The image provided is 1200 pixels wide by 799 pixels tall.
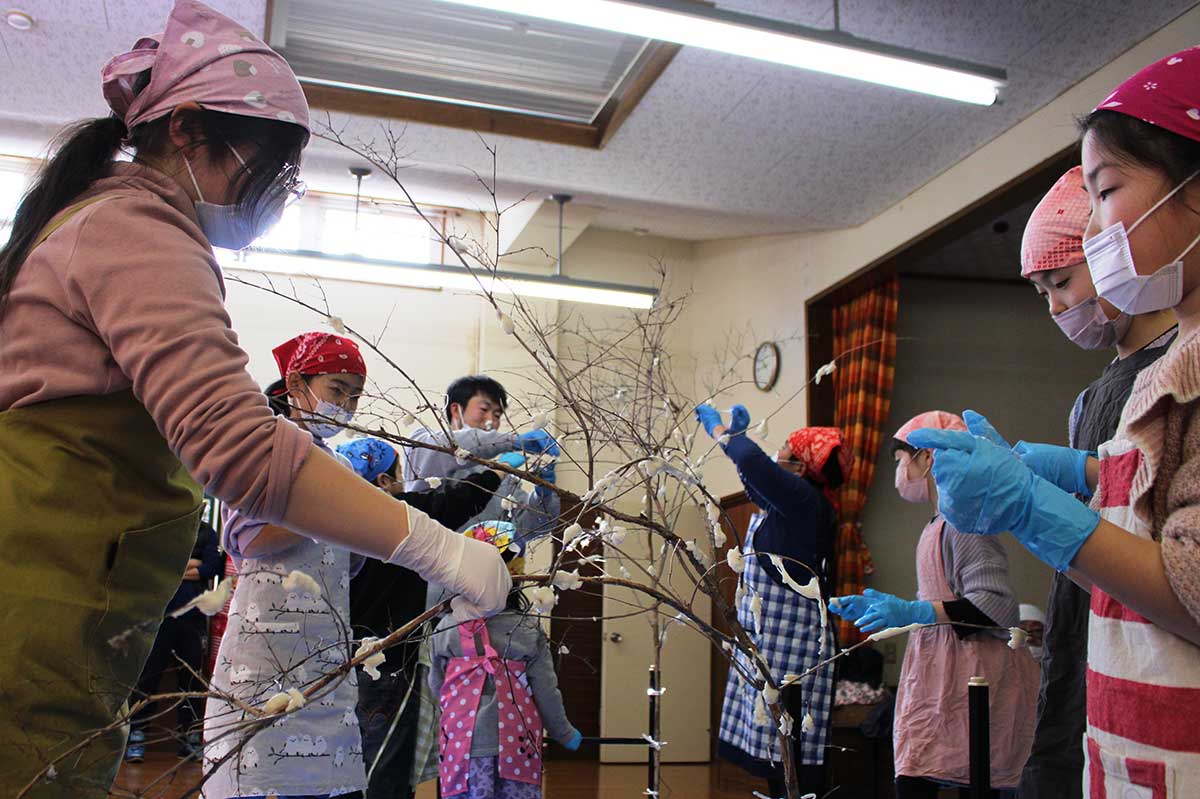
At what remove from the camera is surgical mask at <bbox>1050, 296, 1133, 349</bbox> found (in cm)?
169

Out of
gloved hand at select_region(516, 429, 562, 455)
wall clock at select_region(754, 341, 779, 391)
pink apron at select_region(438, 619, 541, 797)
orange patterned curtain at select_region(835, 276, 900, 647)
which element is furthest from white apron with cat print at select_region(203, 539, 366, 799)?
wall clock at select_region(754, 341, 779, 391)

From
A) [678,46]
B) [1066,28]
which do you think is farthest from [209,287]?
[1066,28]

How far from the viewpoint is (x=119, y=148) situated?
3.55ft

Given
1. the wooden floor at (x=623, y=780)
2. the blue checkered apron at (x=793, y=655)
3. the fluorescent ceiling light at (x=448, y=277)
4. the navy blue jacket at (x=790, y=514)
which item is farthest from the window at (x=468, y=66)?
the wooden floor at (x=623, y=780)

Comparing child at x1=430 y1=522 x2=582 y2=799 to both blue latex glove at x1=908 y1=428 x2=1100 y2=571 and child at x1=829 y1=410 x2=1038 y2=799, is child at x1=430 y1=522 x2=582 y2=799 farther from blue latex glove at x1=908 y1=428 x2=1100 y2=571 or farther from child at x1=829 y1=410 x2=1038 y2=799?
blue latex glove at x1=908 y1=428 x2=1100 y2=571

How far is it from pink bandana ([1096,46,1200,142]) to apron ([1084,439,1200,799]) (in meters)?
0.32

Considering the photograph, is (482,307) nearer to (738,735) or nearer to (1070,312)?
(738,735)

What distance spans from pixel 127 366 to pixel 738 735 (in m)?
2.74

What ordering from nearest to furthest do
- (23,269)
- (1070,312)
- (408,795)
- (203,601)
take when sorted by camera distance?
(203,601) < (23,269) < (1070,312) < (408,795)

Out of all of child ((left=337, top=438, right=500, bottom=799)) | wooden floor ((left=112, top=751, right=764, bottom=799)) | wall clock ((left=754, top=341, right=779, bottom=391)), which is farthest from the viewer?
wall clock ((left=754, top=341, right=779, bottom=391))

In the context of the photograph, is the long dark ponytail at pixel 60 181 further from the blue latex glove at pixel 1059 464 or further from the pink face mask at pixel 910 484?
the pink face mask at pixel 910 484

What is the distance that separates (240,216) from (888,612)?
1241 mm

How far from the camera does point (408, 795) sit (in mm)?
2488

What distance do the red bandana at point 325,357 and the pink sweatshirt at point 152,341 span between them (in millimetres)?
1008
